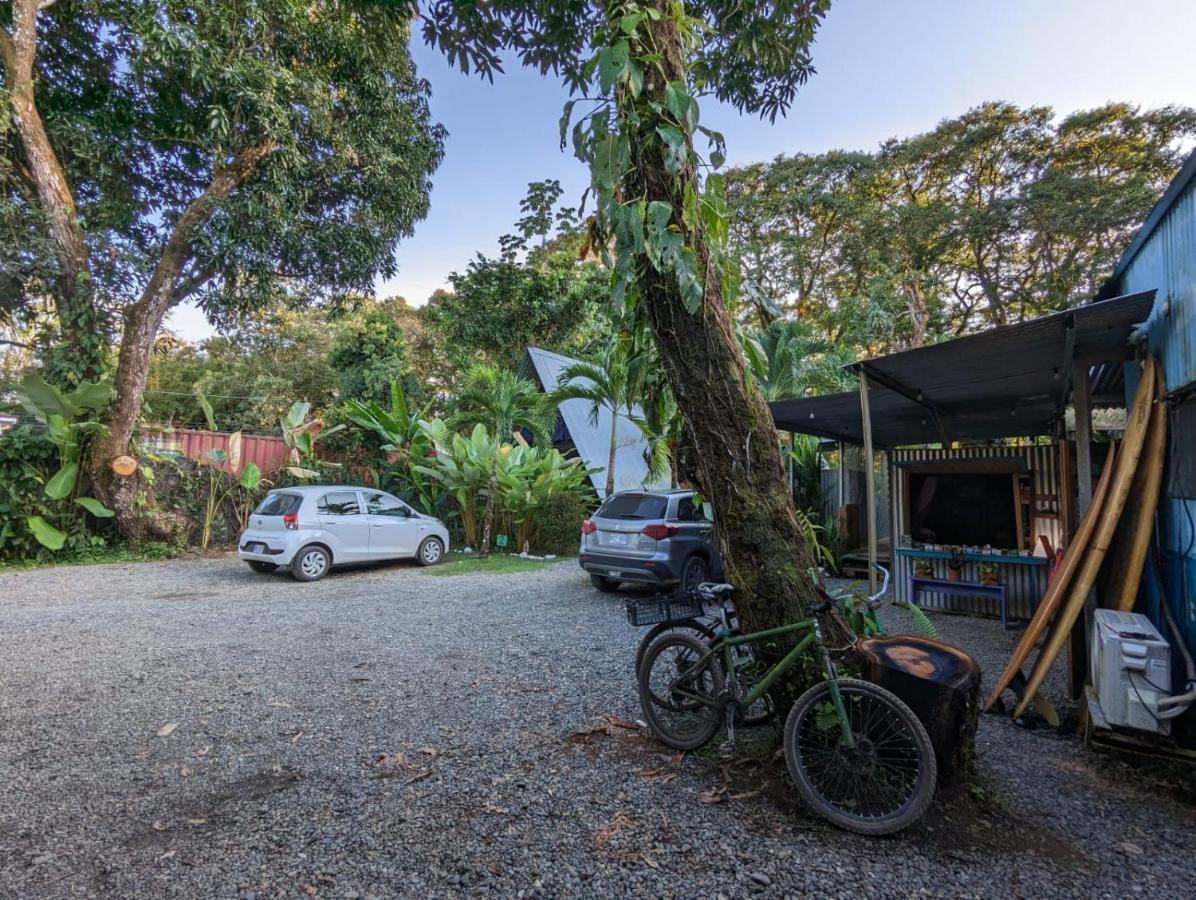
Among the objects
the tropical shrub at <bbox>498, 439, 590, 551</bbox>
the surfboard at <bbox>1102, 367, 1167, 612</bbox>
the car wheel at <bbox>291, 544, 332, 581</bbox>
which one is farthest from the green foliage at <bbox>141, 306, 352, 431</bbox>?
the surfboard at <bbox>1102, 367, 1167, 612</bbox>

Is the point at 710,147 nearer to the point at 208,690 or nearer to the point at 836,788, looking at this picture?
the point at 836,788

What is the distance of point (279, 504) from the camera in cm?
927

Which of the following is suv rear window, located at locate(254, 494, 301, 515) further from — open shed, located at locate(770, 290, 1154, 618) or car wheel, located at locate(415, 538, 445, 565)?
open shed, located at locate(770, 290, 1154, 618)

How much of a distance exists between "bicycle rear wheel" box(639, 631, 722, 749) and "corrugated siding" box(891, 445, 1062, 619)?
4.97 meters

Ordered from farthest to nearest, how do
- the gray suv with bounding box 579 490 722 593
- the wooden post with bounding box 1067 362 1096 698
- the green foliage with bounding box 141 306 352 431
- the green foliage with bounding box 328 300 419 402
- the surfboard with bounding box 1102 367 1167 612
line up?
the green foliage with bounding box 141 306 352 431 → the green foliage with bounding box 328 300 419 402 → the gray suv with bounding box 579 490 722 593 → the wooden post with bounding box 1067 362 1096 698 → the surfboard with bounding box 1102 367 1167 612

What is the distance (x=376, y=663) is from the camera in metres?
5.15

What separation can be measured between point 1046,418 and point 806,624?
6.99 m

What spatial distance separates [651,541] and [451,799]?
4.81 m

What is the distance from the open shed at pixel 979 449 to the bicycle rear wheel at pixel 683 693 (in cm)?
256

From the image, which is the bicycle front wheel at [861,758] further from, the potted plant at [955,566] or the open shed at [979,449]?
the potted plant at [955,566]

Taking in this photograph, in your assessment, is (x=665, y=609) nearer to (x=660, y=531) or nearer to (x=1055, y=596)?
(x=1055, y=596)

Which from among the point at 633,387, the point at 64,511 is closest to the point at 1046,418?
the point at 633,387

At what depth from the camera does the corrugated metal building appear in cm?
346

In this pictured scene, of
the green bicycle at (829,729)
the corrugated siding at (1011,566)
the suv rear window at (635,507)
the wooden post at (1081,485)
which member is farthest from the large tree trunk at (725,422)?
the corrugated siding at (1011,566)
